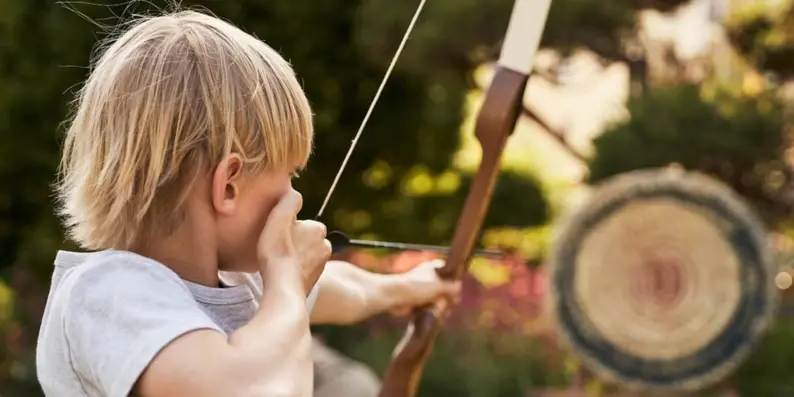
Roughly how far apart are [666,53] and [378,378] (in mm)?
1809

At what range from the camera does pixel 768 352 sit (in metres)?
3.15

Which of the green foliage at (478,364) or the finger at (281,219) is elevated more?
the finger at (281,219)

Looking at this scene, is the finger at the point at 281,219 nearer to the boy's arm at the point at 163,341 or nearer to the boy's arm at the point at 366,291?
the boy's arm at the point at 163,341

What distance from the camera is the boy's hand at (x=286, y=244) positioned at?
A: 0.85 metres

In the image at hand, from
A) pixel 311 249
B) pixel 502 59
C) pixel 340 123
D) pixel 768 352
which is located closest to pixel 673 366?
pixel 768 352

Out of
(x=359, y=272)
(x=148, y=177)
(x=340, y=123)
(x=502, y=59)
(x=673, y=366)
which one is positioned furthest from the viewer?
(x=340, y=123)

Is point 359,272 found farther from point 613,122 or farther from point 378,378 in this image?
point 613,122

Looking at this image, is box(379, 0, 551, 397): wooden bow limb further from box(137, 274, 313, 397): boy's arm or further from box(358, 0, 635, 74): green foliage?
box(358, 0, 635, 74): green foliage

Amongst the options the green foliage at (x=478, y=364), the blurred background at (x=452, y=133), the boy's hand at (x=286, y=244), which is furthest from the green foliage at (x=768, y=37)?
the boy's hand at (x=286, y=244)

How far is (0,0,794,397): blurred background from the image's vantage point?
10.9 feet

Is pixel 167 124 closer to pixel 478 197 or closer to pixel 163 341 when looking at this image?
pixel 163 341

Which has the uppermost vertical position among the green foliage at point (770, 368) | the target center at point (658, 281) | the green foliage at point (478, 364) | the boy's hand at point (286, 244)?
the boy's hand at point (286, 244)

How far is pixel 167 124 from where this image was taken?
0.81m

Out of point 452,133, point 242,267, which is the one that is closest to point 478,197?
point 242,267
